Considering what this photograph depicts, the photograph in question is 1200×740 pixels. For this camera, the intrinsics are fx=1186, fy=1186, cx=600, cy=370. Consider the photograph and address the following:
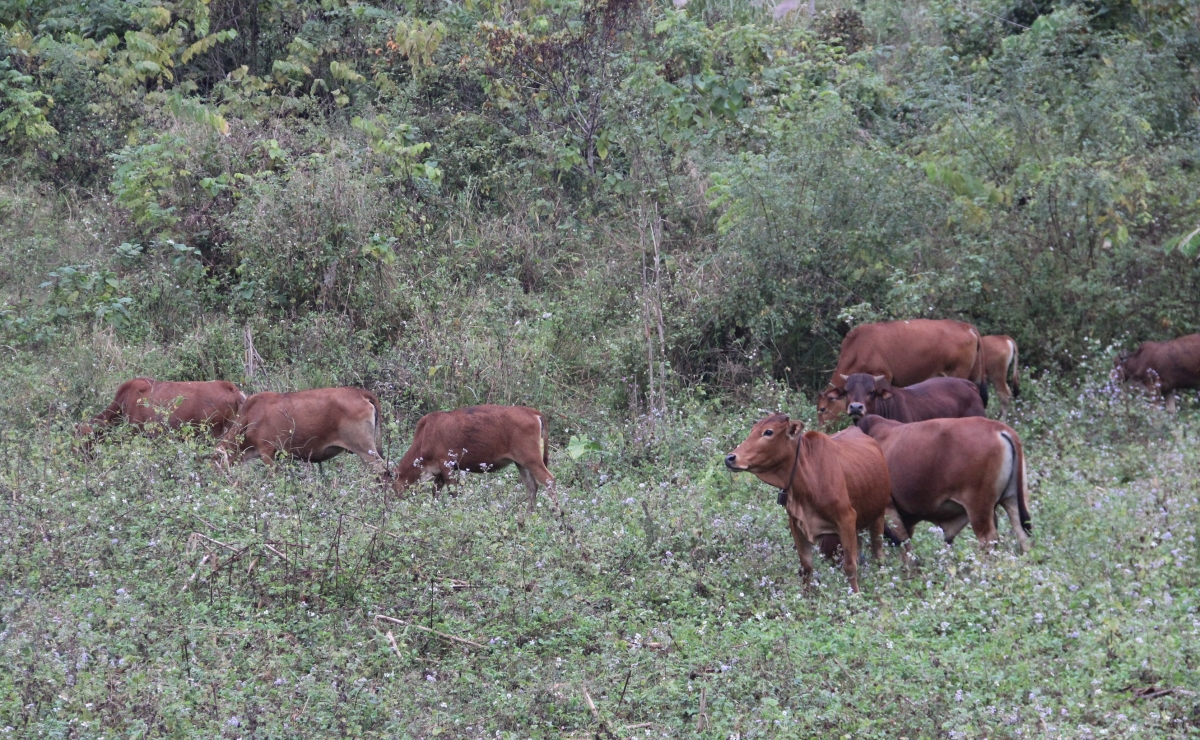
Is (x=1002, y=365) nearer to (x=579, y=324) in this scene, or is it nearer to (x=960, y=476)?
(x=960, y=476)

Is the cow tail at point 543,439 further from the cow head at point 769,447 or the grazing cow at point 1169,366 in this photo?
the grazing cow at point 1169,366

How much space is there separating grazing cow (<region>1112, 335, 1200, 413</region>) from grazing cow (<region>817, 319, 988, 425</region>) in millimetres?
1504

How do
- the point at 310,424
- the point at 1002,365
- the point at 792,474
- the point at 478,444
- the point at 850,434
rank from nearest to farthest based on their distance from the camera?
the point at 792,474 → the point at 850,434 → the point at 478,444 → the point at 310,424 → the point at 1002,365

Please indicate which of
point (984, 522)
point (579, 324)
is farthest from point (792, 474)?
point (579, 324)

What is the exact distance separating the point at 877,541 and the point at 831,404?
3.20m

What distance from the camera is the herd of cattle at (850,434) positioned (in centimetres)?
797

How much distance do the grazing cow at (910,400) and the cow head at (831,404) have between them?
0.37 metres

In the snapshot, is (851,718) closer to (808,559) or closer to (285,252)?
(808,559)

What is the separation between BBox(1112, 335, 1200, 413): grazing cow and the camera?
1172cm

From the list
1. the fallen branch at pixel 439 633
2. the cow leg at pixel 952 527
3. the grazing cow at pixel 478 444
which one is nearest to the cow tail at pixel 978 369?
the cow leg at pixel 952 527

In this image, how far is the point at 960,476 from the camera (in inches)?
329

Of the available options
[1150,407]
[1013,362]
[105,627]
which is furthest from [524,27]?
[105,627]

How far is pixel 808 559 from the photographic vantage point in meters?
7.99

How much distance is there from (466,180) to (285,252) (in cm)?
339
